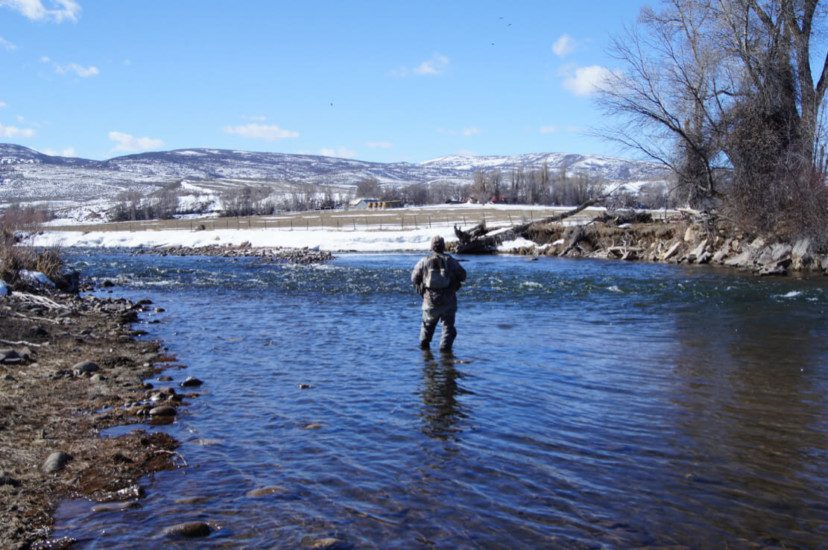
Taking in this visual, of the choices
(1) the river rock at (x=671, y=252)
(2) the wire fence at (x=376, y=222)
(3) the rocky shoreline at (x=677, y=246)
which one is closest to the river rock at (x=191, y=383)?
(3) the rocky shoreline at (x=677, y=246)

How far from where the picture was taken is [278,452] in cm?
693

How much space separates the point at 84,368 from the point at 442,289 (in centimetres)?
533

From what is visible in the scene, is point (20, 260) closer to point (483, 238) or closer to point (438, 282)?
point (438, 282)

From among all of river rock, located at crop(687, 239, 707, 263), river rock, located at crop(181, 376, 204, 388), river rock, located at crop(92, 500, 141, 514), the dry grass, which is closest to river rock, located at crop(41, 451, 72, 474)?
river rock, located at crop(92, 500, 141, 514)

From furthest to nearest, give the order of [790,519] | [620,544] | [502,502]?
1. [502,502]
2. [790,519]
3. [620,544]

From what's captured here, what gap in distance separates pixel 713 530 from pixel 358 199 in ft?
522

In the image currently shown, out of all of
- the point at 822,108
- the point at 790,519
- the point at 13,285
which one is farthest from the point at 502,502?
the point at 822,108

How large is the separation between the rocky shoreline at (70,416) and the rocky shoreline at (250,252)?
2564 cm

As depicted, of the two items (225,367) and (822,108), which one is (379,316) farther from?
(822,108)

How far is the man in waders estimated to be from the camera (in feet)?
37.2

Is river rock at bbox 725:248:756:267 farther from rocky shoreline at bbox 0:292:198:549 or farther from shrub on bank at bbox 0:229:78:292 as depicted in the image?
shrub on bank at bbox 0:229:78:292

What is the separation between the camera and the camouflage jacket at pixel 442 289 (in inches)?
449

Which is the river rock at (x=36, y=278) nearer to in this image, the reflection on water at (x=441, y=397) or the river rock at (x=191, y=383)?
the river rock at (x=191, y=383)

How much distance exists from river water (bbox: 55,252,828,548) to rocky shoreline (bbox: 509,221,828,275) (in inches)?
441
